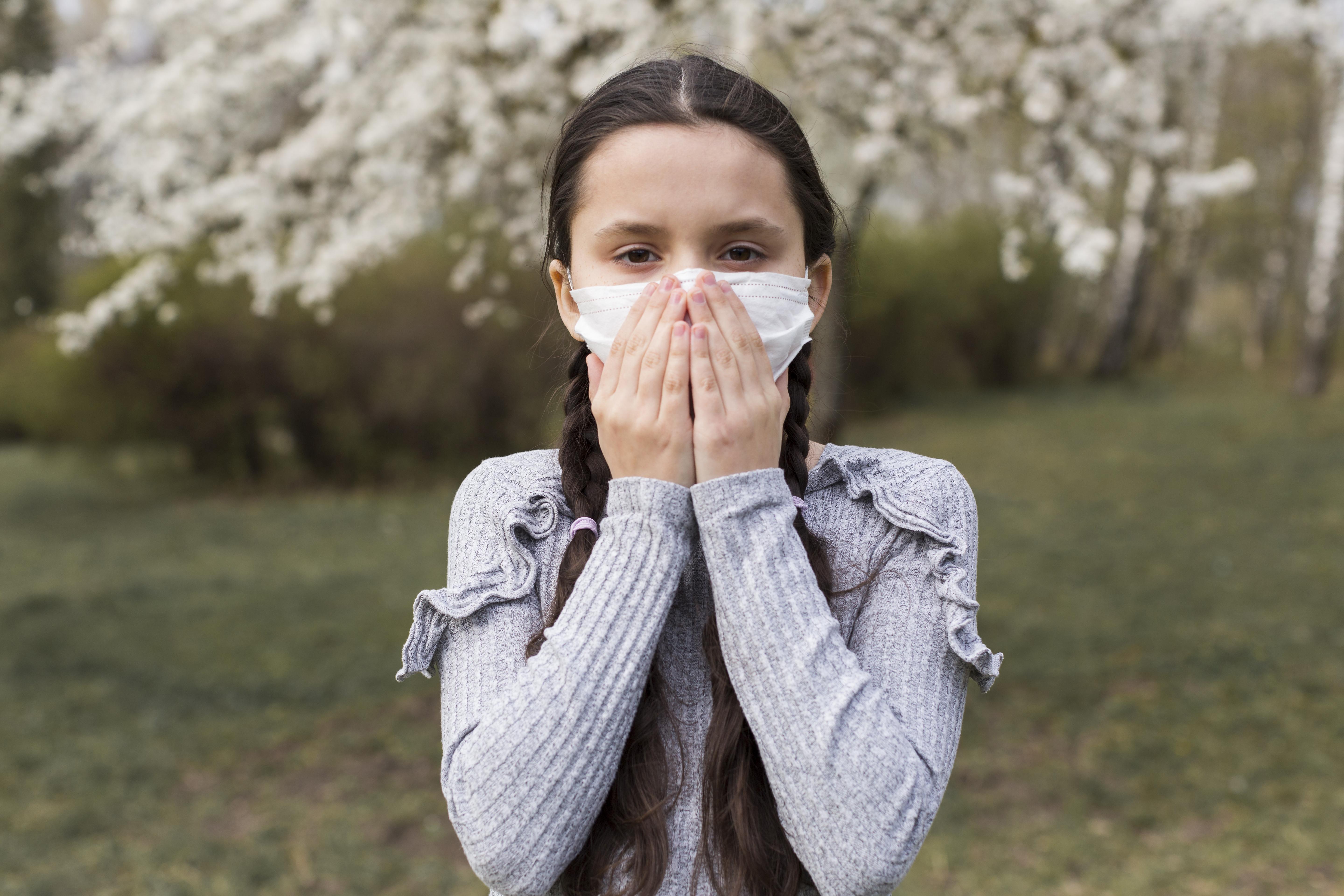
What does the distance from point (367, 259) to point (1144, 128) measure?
3.74 metres

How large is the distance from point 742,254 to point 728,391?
230mm

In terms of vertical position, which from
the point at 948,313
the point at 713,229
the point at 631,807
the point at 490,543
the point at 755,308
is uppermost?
the point at 713,229

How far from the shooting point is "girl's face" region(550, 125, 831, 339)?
1317 millimetres

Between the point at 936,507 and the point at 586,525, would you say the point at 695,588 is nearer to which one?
the point at 586,525

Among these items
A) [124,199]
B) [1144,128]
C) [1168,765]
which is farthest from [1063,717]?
[124,199]

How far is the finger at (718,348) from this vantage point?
1.27 m

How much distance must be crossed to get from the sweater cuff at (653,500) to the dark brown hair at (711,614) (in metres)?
0.12

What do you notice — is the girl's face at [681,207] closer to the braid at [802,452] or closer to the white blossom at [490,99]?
the braid at [802,452]

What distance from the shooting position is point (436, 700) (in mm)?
5719

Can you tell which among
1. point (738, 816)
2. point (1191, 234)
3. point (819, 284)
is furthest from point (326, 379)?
point (1191, 234)

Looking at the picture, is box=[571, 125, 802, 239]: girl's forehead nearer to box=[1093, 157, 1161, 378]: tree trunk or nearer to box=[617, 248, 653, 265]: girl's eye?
box=[617, 248, 653, 265]: girl's eye

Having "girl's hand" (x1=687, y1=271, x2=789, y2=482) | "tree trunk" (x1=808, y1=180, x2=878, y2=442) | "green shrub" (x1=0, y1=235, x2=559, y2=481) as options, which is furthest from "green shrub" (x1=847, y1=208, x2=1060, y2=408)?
"girl's hand" (x1=687, y1=271, x2=789, y2=482)

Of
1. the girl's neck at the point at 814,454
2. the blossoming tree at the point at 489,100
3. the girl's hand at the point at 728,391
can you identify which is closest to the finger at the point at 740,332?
the girl's hand at the point at 728,391

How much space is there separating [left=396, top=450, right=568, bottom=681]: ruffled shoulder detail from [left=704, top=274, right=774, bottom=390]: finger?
13.2 inches
